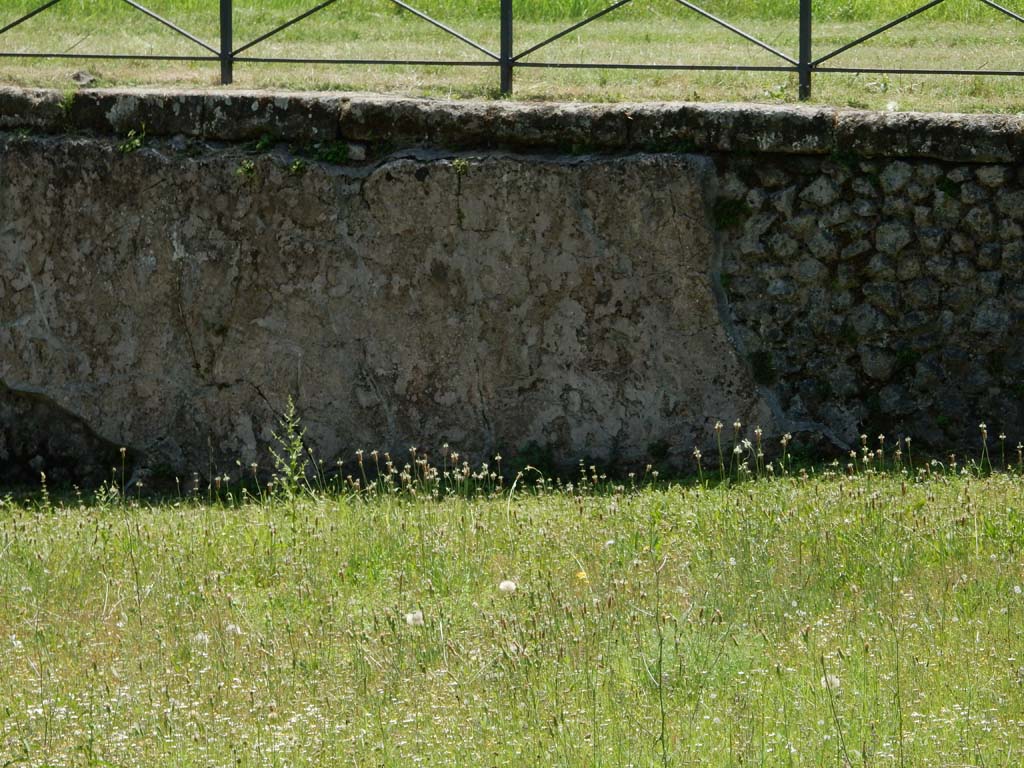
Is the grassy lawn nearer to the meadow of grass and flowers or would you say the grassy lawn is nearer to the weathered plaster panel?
the weathered plaster panel

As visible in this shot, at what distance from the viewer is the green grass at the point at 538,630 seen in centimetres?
369

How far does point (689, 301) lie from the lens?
662cm

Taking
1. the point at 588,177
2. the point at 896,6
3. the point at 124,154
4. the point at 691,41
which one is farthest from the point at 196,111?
the point at 896,6

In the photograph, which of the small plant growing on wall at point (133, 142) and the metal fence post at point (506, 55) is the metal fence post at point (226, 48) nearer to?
the small plant growing on wall at point (133, 142)

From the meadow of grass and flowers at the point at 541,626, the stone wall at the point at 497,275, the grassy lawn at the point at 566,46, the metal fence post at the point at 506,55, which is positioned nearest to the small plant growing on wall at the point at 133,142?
the stone wall at the point at 497,275

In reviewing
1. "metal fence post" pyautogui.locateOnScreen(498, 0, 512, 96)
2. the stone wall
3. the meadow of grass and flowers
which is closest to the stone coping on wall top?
the stone wall

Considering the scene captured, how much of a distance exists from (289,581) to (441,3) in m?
7.24

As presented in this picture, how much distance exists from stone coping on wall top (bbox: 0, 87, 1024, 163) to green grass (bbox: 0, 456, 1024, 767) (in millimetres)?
1432

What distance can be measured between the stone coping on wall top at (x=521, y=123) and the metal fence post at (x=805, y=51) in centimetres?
38

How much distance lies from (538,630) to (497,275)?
2670 millimetres

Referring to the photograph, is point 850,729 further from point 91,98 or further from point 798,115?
point 91,98

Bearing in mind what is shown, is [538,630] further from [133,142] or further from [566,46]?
[566,46]

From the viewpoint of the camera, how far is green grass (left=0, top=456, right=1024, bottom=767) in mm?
3688

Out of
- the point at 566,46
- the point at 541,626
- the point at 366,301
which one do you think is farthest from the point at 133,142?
the point at 541,626
